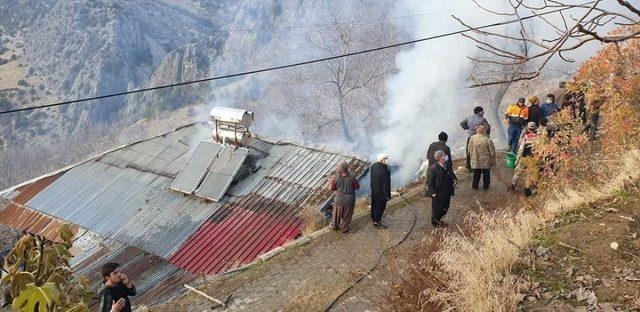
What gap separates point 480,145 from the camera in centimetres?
831

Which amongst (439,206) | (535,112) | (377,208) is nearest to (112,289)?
(377,208)

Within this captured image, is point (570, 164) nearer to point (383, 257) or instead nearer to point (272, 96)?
point (383, 257)

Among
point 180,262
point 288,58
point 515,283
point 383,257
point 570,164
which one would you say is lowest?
point 180,262

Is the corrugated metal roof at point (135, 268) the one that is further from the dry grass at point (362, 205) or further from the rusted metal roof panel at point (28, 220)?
the dry grass at point (362, 205)

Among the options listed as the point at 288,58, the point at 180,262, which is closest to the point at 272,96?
the point at 288,58

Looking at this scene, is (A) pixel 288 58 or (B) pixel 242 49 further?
(B) pixel 242 49

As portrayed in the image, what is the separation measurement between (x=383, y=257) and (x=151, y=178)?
25.6 ft

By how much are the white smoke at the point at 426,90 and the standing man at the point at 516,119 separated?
23.6 ft

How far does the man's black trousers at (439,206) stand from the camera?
24.0ft

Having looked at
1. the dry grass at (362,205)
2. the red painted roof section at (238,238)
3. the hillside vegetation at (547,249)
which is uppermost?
the hillside vegetation at (547,249)

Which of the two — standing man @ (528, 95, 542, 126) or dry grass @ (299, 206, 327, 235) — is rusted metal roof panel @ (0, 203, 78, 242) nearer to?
dry grass @ (299, 206, 327, 235)

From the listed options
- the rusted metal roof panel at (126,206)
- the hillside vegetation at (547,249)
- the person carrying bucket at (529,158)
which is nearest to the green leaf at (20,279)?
the hillside vegetation at (547,249)

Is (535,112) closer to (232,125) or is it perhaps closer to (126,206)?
(232,125)

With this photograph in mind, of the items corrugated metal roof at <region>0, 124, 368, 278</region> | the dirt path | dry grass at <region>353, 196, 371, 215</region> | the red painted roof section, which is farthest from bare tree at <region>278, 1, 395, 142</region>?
the dirt path
